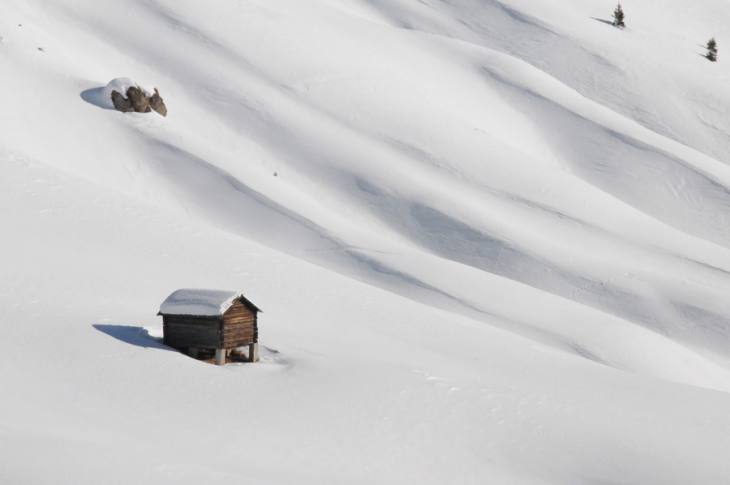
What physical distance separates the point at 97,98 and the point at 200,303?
2075 cm

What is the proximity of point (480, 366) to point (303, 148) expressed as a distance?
19.1 meters

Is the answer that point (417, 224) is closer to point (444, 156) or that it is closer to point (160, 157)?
point (444, 156)

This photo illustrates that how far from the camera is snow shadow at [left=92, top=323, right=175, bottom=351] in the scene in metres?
24.0

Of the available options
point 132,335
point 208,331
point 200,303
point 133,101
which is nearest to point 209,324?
point 208,331

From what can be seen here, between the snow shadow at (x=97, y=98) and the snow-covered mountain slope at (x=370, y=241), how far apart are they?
3.9 inches

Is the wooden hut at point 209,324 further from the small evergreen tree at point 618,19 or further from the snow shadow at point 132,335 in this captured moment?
the small evergreen tree at point 618,19

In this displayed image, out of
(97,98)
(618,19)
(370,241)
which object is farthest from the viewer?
(618,19)

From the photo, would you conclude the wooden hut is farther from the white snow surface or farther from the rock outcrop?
the rock outcrop

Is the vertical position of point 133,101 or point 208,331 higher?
point 133,101

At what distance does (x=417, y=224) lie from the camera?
4081 centimetres

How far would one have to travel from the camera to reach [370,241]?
3803cm

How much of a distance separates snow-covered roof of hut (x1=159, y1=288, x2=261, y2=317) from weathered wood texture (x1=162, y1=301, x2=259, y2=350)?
13 centimetres

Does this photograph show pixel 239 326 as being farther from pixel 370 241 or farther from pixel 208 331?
pixel 370 241

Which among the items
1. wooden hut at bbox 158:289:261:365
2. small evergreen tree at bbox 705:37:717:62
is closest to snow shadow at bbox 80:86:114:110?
wooden hut at bbox 158:289:261:365
